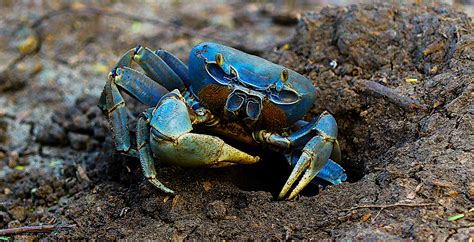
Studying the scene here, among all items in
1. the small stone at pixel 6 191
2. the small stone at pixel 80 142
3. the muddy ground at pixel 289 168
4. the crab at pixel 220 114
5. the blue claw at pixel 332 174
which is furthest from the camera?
the small stone at pixel 80 142

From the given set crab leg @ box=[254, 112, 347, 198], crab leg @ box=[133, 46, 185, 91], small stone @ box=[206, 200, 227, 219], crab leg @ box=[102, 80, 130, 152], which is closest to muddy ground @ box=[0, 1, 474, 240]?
small stone @ box=[206, 200, 227, 219]

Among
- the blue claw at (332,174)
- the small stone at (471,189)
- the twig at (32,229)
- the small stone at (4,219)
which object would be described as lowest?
the small stone at (4,219)

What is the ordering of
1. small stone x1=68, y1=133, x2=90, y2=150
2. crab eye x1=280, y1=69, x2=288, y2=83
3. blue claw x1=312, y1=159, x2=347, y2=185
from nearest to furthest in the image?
crab eye x1=280, y1=69, x2=288, y2=83 → blue claw x1=312, y1=159, x2=347, y2=185 → small stone x1=68, y1=133, x2=90, y2=150

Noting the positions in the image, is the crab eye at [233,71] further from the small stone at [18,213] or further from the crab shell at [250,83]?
the small stone at [18,213]

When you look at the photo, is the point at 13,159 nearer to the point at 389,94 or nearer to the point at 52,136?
the point at 52,136

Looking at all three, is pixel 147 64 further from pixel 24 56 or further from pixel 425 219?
pixel 24 56

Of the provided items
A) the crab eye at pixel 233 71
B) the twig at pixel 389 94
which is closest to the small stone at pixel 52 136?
the crab eye at pixel 233 71

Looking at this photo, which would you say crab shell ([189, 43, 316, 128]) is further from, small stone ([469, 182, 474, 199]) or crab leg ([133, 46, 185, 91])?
small stone ([469, 182, 474, 199])

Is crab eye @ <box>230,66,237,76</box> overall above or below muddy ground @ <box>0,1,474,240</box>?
above
